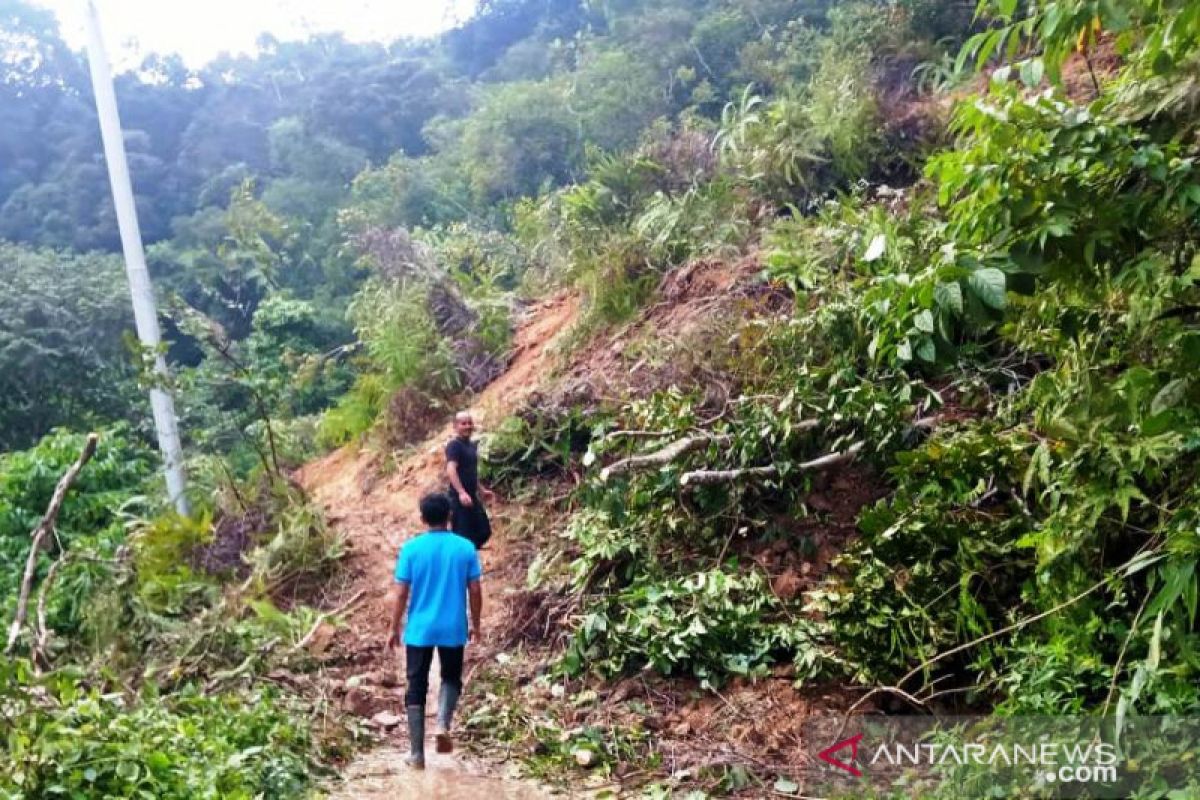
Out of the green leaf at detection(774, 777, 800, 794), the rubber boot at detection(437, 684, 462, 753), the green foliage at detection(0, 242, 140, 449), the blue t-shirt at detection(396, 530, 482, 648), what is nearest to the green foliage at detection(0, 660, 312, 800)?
the rubber boot at detection(437, 684, 462, 753)

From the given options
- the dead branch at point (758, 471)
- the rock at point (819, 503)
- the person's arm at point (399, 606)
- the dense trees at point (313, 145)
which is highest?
the dense trees at point (313, 145)

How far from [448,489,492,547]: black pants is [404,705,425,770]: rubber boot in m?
2.18

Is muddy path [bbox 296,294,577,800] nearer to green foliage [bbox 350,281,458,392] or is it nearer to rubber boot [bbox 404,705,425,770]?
rubber boot [bbox 404,705,425,770]

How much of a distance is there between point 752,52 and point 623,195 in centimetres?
838

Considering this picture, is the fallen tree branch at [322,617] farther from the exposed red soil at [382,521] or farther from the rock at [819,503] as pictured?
the rock at [819,503]

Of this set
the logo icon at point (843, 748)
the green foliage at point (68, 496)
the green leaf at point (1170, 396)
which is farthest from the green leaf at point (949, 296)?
the green foliage at point (68, 496)

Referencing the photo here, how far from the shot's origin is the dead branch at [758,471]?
16.3 feet

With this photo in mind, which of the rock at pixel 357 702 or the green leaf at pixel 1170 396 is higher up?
the green leaf at pixel 1170 396

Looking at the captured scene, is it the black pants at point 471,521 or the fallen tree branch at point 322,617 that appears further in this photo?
the black pants at point 471,521

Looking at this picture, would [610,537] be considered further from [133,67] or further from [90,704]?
[133,67]

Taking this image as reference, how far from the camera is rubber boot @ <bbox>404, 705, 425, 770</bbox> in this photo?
4090 millimetres

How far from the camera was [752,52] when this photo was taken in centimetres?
1656

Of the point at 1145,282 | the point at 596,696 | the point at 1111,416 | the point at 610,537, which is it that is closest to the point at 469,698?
the point at 596,696

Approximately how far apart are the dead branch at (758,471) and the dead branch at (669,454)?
16 centimetres
